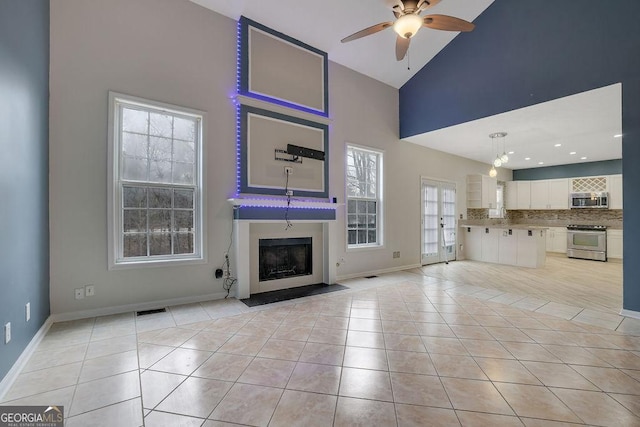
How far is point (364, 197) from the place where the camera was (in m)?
5.55

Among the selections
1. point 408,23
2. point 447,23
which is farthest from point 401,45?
point 408,23

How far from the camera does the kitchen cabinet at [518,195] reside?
8.93 m

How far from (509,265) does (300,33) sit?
6615 mm

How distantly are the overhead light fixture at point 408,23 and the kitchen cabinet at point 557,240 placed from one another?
27.9 ft

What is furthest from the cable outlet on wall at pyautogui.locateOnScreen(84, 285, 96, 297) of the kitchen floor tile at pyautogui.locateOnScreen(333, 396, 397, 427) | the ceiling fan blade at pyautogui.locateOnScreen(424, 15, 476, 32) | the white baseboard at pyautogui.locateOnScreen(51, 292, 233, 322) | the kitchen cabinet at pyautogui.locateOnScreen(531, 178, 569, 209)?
the kitchen cabinet at pyautogui.locateOnScreen(531, 178, 569, 209)

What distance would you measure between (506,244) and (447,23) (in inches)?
220

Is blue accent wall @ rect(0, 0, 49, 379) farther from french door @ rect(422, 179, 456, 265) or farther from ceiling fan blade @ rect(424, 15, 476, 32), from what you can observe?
french door @ rect(422, 179, 456, 265)

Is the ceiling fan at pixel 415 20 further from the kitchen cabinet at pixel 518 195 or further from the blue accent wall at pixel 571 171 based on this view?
the blue accent wall at pixel 571 171

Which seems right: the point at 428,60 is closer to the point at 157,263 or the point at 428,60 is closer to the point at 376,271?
the point at 376,271

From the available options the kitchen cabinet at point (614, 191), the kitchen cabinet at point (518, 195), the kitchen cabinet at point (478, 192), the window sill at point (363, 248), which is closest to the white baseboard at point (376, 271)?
the window sill at point (363, 248)

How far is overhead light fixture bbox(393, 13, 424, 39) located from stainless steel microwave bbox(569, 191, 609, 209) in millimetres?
8192

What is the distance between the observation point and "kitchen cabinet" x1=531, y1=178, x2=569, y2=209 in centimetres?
829

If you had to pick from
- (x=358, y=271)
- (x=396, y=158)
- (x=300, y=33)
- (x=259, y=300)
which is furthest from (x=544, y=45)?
(x=259, y=300)

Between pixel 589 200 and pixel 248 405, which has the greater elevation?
pixel 589 200
